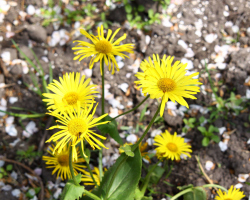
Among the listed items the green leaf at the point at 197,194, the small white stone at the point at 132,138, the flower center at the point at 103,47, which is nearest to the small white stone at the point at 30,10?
the flower center at the point at 103,47

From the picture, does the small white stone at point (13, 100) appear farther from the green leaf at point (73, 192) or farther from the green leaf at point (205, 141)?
the green leaf at point (205, 141)

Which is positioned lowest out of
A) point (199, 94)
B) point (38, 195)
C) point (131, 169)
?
point (38, 195)

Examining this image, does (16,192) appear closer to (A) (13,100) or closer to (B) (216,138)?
(A) (13,100)

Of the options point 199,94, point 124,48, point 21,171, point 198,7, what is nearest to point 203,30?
point 198,7

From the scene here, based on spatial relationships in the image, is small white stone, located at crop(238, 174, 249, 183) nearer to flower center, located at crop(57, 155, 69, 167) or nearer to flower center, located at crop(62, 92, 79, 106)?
flower center, located at crop(57, 155, 69, 167)

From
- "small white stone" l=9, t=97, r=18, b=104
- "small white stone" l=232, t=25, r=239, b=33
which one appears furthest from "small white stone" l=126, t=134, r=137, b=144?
"small white stone" l=232, t=25, r=239, b=33

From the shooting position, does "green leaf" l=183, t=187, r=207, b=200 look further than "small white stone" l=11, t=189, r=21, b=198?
No

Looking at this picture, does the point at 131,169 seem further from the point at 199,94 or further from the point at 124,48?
the point at 199,94
